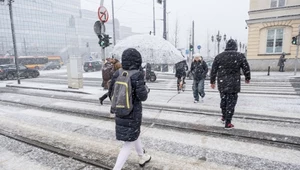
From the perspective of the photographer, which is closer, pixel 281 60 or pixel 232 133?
pixel 232 133

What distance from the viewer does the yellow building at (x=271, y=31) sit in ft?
61.4

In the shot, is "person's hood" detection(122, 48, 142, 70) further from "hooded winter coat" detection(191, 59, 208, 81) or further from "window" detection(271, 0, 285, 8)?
"window" detection(271, 0, 285, 8)

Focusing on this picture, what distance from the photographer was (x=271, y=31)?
1969 cm

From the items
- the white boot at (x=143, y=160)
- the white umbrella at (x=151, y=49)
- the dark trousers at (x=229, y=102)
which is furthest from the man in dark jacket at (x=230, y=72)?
the white umbrella at (x=151, y=49)

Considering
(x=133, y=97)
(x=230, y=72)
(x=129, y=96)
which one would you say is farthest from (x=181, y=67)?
(x=129, y=96)

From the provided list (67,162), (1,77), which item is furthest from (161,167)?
(1,77)

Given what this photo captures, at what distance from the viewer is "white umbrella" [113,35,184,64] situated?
272 inches

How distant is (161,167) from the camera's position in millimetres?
3270

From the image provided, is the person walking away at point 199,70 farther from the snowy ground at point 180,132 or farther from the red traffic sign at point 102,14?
the red traffic sign at point 102,14

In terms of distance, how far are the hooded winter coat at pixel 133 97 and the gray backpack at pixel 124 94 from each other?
0.06 meters

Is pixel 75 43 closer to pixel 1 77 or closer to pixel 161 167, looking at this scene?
pixel 1 77

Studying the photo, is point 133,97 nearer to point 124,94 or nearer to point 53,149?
point 124,94

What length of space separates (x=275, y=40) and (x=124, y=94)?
69.8ft

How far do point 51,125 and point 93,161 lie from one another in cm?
273
